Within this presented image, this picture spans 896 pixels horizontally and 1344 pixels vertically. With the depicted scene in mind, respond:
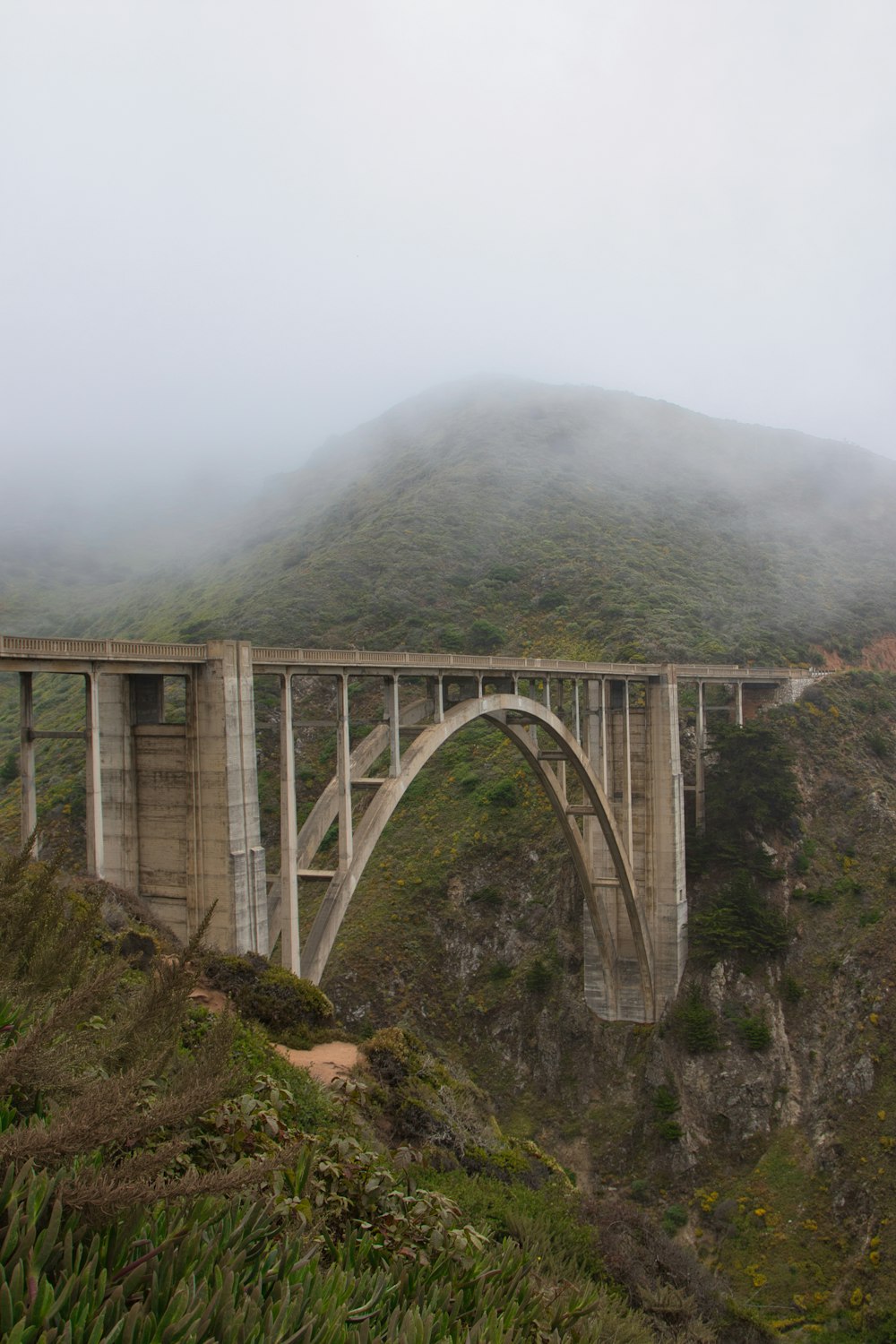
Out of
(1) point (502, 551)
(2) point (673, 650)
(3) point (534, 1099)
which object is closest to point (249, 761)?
(3) point (534, 1099)

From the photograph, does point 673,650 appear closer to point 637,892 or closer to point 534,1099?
point 637,892

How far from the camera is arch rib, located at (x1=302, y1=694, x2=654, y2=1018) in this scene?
16.3 m

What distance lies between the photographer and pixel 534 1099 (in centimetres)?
3052

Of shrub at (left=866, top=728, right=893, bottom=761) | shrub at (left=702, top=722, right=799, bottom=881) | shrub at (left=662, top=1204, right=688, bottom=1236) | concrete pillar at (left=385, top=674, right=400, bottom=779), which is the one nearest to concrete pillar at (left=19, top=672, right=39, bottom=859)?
concrete pillar at (left=385, top=674, right=400, bottom=779)

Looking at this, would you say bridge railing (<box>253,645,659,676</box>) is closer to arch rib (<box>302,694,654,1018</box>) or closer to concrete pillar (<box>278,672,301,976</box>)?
concrete pillar (<box>278,672,301,976</box>)

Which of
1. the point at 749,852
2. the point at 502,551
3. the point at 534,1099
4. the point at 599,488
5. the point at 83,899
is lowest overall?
the point at 534,1099

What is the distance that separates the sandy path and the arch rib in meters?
2.67

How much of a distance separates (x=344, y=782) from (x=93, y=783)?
4.75 metres

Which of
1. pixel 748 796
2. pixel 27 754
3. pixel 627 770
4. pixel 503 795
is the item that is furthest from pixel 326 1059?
pixel 503 795

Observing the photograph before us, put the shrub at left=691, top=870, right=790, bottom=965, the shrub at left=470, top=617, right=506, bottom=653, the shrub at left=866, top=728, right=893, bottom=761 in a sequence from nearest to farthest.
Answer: the shrub at left=691, top=870, right=790, bottom=965, the shrub at left=866, top=728, right=893, bottom=761, the shrub at left=470, top=617, right=506, bottom=653

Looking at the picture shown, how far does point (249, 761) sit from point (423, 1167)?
7.10 meters

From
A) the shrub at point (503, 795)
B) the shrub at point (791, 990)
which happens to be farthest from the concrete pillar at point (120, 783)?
the shrub at point (503, 795)

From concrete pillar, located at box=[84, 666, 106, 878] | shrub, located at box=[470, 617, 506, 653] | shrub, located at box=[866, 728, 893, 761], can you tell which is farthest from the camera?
shrub, located at box=[470, 617, 506, 653]

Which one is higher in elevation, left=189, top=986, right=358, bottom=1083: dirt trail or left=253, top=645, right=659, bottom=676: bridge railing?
left=253, top=645, right=659, bottom=676: bridge railing
